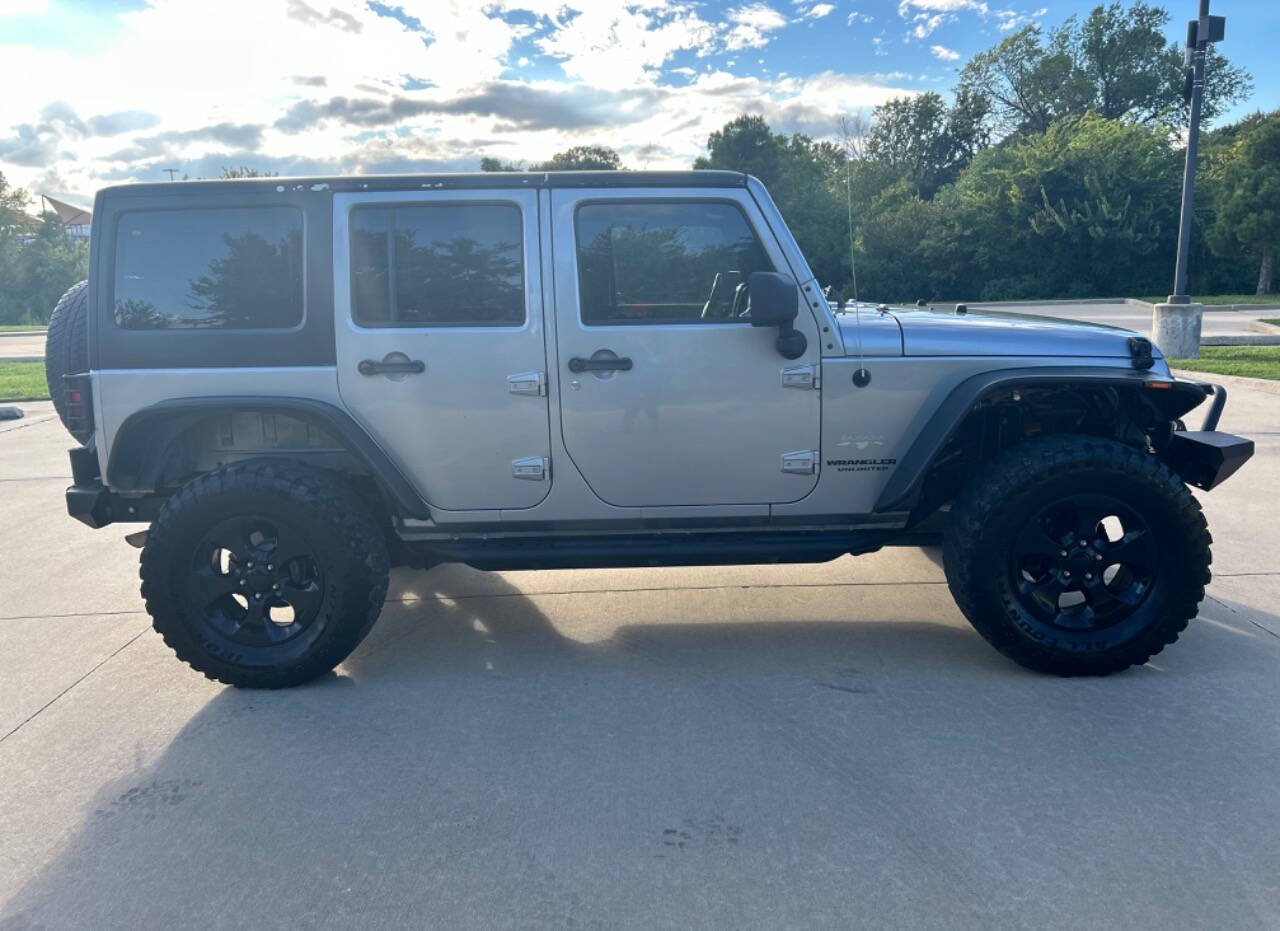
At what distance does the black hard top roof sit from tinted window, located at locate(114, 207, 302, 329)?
0.10m

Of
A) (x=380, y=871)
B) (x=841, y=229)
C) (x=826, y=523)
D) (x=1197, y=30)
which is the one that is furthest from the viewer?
(x=841, y=229)

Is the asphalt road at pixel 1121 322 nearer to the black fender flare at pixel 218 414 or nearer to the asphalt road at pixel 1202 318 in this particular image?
the asphalt road at pixel 1202 318

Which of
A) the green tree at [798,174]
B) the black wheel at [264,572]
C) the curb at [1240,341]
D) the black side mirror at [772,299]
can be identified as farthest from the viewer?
the green tree at [798,174]

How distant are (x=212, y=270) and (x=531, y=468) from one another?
1505 mm

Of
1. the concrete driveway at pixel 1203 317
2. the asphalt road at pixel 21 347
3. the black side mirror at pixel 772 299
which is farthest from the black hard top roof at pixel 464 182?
the asphalt road at pixel 21 347

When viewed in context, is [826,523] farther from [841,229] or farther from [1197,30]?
[841,229]

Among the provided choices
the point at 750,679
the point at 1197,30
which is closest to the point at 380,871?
the point at 750,679

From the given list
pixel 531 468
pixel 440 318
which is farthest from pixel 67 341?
pixel 531 468

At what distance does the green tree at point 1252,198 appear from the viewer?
3083 cm

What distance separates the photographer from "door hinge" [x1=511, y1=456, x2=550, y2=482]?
3.86 m

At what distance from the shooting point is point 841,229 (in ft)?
67.9

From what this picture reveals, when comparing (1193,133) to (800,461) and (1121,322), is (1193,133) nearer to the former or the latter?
(1121,322)

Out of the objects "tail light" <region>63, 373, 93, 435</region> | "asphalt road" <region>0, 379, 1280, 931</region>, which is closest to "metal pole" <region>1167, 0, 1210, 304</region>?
"asphalt road" <region>0, 379, 1280, 931</region>

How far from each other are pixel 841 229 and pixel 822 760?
1897cm
